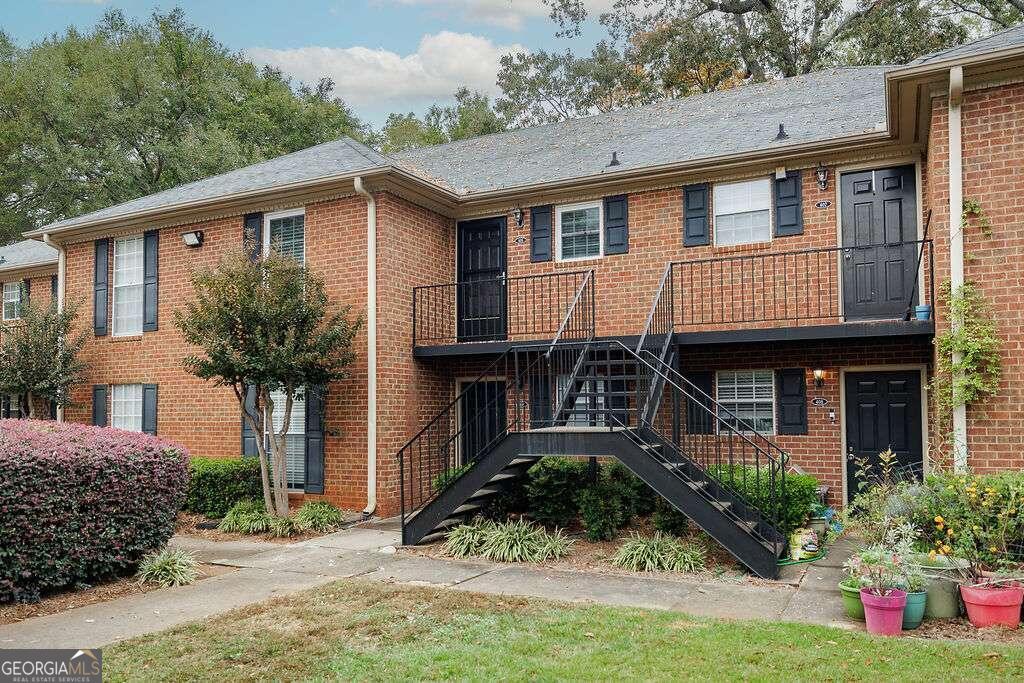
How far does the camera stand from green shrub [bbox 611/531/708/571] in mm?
7926

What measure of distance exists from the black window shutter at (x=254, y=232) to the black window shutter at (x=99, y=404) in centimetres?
418

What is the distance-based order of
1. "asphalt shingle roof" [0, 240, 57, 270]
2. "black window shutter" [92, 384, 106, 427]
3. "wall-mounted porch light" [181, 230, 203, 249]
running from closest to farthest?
"wall-mounted porch light" [181, 230, 203, 249] → "black window shutter" [92, 384, 106, 427] → "asphalt shingle roof" [0, 240, 57, 270]

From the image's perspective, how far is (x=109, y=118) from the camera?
25.8m

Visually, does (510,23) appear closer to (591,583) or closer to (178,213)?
(178,213)

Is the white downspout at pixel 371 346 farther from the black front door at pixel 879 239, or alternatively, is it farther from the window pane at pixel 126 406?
the black front door at pixel 879 239

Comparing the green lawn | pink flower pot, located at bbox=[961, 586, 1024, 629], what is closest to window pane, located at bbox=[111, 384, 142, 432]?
the green lawn

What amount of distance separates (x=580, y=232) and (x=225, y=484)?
→ 6.55 m

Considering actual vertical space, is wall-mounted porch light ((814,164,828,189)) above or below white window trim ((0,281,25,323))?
above

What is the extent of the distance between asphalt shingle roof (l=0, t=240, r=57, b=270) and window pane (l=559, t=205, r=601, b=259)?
35.4ft

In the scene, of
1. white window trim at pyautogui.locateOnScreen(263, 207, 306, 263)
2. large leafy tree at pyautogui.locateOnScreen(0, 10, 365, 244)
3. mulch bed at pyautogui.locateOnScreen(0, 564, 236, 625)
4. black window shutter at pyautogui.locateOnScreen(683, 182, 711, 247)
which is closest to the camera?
mulch bed at pyautogui.locateOnScreen(0, 564, 236, 625)

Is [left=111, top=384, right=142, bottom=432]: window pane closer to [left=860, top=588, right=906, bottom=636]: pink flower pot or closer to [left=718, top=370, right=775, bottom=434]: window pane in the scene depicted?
[left=718, top=370, right=775, bottom=434]: window pane

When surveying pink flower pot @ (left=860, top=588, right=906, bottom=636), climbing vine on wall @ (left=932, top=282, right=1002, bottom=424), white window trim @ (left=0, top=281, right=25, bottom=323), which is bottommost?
pink flower pot @ (left=860, top=588, right=906, bottom=636)

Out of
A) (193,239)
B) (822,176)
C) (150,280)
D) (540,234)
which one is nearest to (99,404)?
(150,280)

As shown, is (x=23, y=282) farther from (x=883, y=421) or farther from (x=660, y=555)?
(x=883, y=421)
